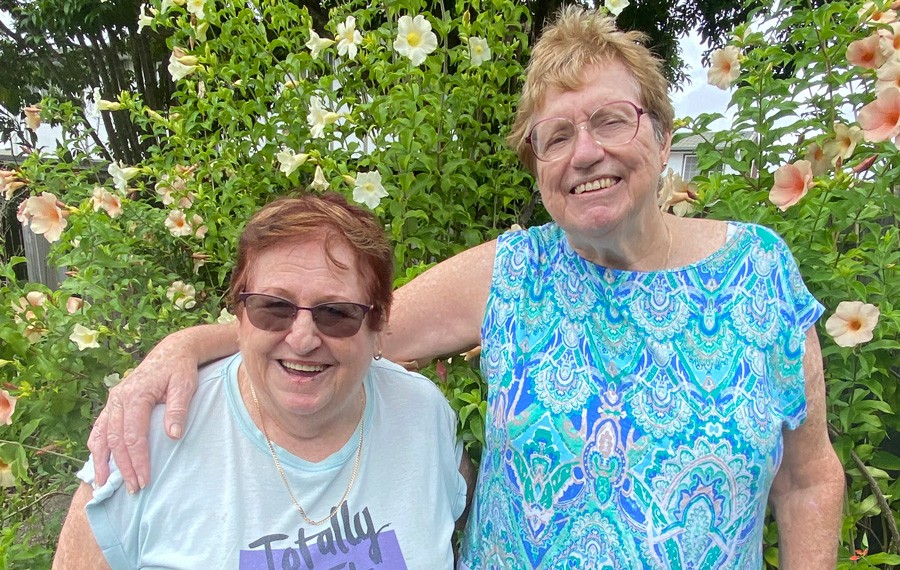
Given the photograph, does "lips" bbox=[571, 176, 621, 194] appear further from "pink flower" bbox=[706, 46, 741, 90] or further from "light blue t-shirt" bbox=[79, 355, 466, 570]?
"pink flower" bbox=[706, 46, 741, 90]

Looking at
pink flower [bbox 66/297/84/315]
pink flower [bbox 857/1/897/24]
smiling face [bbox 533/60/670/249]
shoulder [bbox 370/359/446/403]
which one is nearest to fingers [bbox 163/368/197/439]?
shoulder [bbox 370/359/446/403]

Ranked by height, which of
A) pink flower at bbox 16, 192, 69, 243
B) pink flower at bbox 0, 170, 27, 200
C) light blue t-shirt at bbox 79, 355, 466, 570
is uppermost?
pink flower at bbox 0, 170, 27, 200

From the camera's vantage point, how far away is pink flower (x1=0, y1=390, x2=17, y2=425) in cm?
186

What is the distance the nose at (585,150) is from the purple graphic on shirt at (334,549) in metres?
0.92

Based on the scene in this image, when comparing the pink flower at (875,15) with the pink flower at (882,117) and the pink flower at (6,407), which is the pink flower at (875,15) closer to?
the pink flower at (882,117)

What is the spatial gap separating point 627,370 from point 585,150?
493 millimetres

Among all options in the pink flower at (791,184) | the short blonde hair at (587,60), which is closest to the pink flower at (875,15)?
the pink flower at (791,184)

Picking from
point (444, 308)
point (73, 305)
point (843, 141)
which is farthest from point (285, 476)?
point (843, 141)

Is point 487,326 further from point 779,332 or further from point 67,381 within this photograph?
point 67,381

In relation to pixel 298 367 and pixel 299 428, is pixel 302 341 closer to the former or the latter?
pixel 298 367

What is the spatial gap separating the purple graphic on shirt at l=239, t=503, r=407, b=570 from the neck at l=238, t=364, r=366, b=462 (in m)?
0.15

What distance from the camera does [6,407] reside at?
187 cm

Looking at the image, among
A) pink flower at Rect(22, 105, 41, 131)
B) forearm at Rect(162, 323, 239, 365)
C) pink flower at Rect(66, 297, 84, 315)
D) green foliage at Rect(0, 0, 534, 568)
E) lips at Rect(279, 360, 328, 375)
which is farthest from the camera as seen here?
pink flower at Rect(22, 105, 41, 131)

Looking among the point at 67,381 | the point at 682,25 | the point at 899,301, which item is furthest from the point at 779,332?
the point at 682,25
